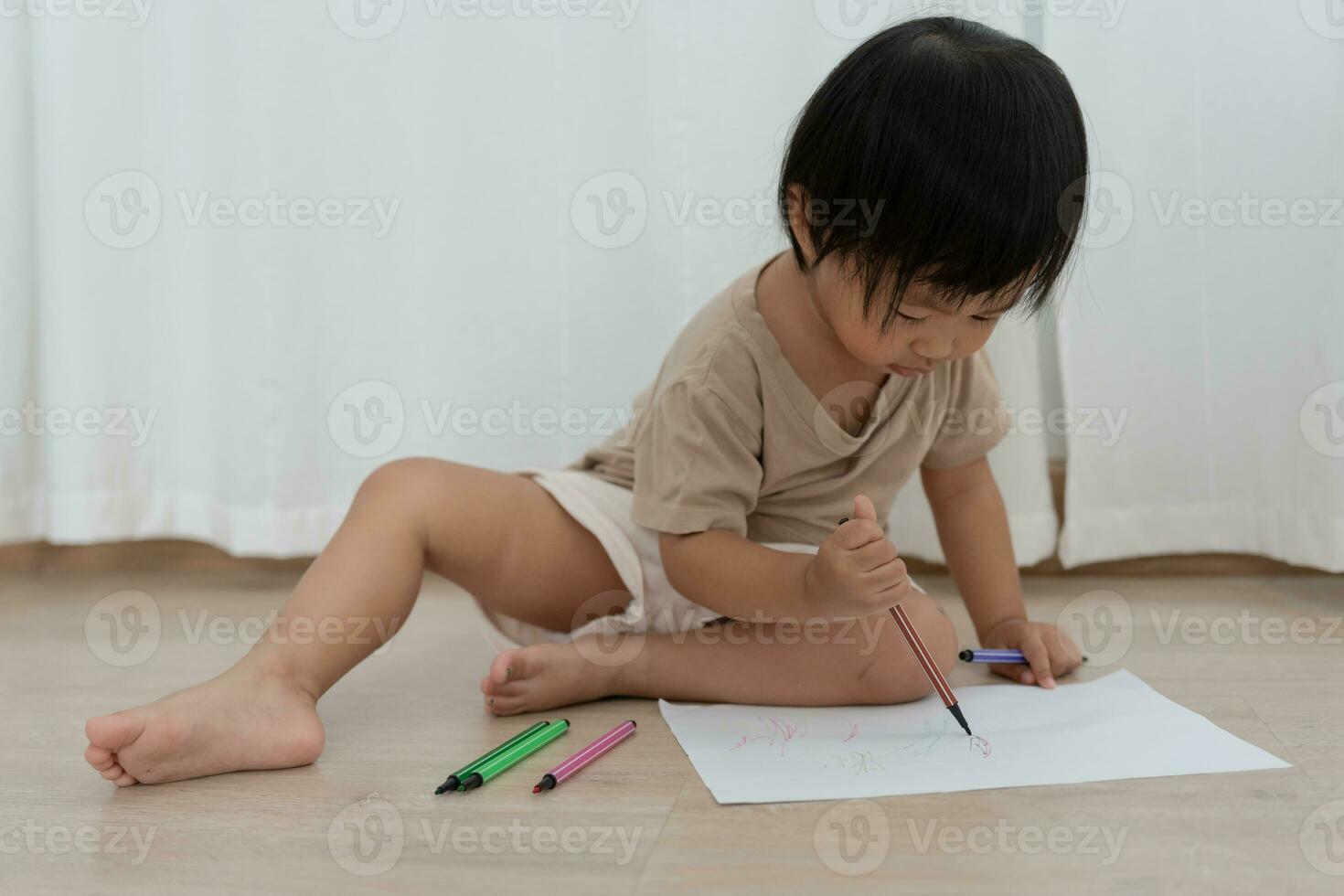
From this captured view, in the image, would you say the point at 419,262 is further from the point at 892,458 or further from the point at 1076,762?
the point at 1076,762

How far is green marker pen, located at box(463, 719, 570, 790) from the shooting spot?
74cm

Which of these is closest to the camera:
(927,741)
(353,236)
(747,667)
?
(927,741)

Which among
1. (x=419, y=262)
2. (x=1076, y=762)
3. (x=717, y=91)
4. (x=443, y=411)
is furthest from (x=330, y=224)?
(x=1076, y=762)

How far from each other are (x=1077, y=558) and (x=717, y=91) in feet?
1.92

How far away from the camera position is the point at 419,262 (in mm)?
1285

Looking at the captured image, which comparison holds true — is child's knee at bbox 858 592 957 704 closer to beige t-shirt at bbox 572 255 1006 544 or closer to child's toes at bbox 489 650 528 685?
beige t-shirt at bbox 572 255 1006 544

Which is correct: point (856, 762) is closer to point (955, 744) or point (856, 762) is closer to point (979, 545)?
point (955, 744)

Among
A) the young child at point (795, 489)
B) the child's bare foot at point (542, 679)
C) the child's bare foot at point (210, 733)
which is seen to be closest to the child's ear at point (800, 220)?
the young child at point (795, 489)

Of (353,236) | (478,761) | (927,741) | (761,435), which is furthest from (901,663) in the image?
(353,236)

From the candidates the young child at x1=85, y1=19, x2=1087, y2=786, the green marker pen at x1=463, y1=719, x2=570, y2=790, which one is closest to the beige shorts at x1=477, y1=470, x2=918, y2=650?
the young child at x1=85, y1=19, x2=1087, y2=786

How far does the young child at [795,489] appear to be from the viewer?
0.72 meters

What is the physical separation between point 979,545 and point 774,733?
294 mm

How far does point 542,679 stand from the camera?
0.88 m

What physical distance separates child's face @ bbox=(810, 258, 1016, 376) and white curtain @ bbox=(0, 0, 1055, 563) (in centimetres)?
42
